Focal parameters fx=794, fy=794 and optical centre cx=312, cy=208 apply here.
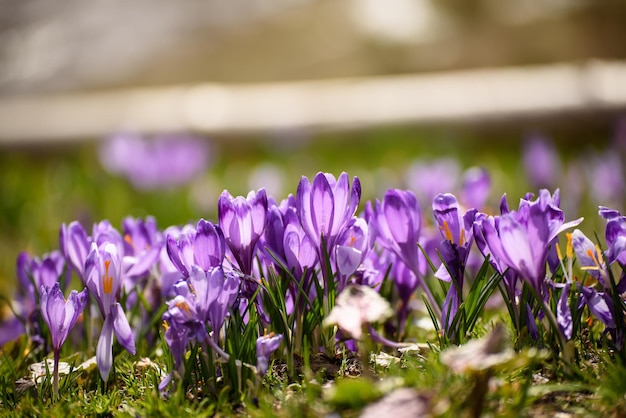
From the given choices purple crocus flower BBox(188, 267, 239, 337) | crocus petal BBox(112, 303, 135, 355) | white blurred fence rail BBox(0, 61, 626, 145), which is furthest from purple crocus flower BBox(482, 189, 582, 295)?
white blurred fence rail BBox(0, 61, 626, 145)

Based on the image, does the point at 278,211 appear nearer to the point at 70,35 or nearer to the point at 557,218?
the point at 557,218

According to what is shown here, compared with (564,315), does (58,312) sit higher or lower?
higher

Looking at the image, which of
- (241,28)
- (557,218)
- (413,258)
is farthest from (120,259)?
(241,28)

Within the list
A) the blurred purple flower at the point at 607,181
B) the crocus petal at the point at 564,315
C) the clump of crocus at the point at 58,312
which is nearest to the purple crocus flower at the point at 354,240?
the crocus petal at the point at 564,315

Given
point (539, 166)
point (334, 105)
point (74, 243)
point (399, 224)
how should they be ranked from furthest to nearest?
1. point (334, 105)
2. point (539, 166)
3. point (74, 243)
4. point (399, 224)

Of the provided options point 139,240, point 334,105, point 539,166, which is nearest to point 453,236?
point 139,240

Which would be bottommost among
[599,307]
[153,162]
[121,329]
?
Result: [599,307]

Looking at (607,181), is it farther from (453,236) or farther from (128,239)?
(128,239)
